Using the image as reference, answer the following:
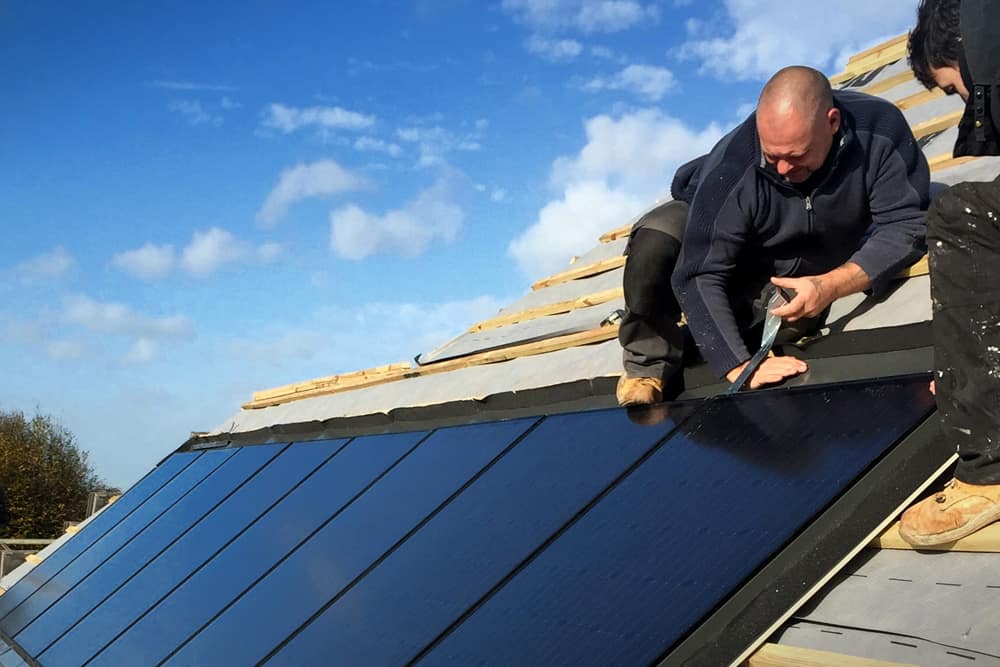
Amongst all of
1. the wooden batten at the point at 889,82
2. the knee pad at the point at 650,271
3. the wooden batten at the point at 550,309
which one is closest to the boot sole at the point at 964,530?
the knee pad at the point at 650,271

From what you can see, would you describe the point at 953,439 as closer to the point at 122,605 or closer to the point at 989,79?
the point at 989,79

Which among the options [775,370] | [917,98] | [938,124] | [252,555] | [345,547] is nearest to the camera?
[775,370]

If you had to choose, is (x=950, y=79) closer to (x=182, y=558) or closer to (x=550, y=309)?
(x=550, y=309)

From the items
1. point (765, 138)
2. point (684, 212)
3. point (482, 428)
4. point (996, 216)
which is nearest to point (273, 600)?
point (482, 428)

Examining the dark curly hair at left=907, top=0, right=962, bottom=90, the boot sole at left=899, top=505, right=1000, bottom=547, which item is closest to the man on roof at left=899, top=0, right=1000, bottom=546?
the boot sole at left=899, top=505, right=1000, bottom=547

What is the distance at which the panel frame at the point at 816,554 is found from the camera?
234 cm

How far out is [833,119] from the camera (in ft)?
11.5

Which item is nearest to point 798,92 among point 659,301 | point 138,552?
point 659,301

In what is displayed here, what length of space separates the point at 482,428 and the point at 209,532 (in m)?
2.03

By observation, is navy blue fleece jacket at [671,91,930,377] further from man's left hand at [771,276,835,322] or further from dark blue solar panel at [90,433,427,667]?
dark blue solar panel at [90,433,427,667]

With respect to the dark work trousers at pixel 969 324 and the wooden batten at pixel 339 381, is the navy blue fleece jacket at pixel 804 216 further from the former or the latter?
the wooden batten at pixel 339 381

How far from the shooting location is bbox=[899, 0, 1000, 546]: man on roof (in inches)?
94.2

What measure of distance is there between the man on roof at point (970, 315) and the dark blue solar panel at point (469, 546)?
115 centimetres

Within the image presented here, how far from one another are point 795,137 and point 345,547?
2.39m
